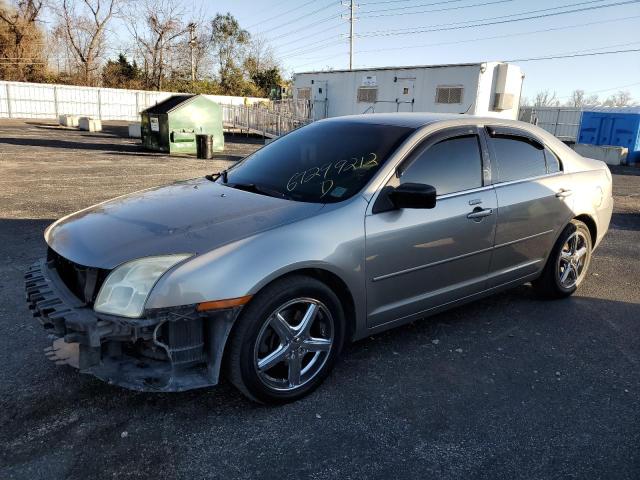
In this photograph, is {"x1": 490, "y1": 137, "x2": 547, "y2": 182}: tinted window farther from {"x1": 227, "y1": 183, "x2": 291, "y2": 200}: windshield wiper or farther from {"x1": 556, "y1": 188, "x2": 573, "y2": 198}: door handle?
{"x1": 227, "y1": 183, "x2": 291, "y2": 200}: windshield wiper

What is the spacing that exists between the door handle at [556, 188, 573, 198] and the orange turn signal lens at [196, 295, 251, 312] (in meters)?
2.99

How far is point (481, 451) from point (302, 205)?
1637 millimetres

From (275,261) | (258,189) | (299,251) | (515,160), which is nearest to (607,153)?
(515,160)

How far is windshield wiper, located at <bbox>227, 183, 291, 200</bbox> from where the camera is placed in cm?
327

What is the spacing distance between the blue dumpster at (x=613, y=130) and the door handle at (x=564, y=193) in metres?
17.8

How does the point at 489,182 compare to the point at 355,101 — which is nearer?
the point at 489,182

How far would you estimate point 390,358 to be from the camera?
3.45 meters

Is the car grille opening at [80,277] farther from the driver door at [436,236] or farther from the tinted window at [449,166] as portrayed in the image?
Result: the tinted window at [449,166]

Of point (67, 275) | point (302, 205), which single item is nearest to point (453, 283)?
point (302, 205)

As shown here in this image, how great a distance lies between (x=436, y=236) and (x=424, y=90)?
18.9 m

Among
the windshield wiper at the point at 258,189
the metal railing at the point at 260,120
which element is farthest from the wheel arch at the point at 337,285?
the metal railing at the point at 260,120

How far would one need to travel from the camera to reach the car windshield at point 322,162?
10.6 ft

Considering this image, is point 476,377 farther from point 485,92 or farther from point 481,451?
point 485,92

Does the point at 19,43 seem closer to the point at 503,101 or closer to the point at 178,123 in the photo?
the point at 178,123
